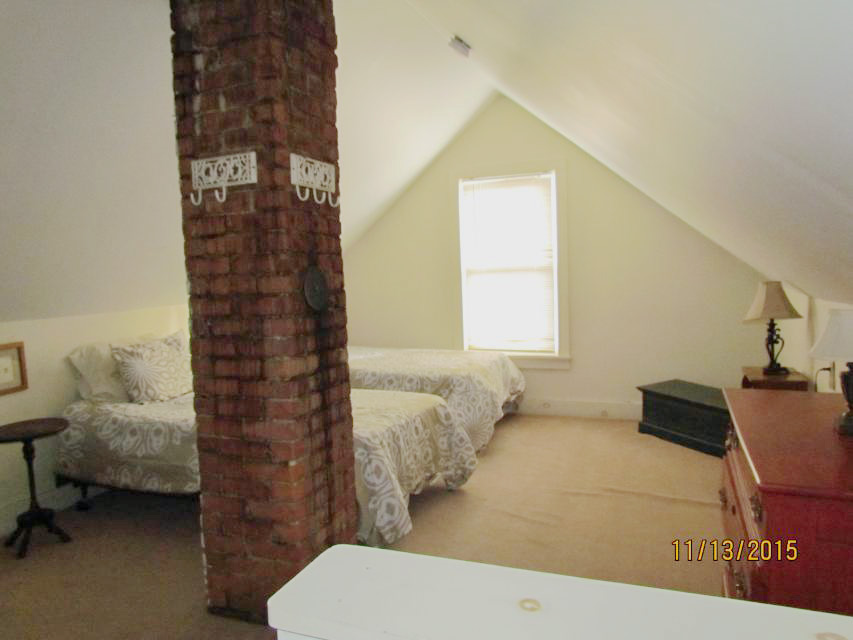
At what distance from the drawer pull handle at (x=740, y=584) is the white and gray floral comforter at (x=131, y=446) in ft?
8.08

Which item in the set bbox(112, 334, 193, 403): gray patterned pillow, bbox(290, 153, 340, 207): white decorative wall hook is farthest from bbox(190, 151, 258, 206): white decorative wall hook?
bbox(112, 334, 193, 403): gray patterned pillow

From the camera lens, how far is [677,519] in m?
3.10

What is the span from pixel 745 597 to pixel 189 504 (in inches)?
117

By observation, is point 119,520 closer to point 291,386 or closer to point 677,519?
point 291,386

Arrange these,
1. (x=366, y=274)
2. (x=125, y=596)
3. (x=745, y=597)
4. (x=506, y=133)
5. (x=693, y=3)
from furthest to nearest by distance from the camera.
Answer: (x=366, y=274), (x=506, y=133), (x=125, y=596), (x=745, y=597), (x=693, y=3)

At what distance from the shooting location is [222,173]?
6.79 ft

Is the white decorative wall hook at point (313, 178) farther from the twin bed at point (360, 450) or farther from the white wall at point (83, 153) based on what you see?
the twin bed at point (360, 450)

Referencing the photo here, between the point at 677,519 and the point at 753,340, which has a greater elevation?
the point at 753,340

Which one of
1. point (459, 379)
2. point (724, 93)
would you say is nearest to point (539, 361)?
point (459, 379)

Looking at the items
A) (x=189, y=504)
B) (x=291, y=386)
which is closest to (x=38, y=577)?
(x=189, y=504)

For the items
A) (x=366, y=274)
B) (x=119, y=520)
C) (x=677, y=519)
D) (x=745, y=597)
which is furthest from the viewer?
(x=366, y=274)

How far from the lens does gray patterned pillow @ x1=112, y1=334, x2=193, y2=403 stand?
362 centimetres

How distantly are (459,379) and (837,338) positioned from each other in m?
2.60

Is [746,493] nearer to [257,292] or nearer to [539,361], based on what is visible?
[257,292]
